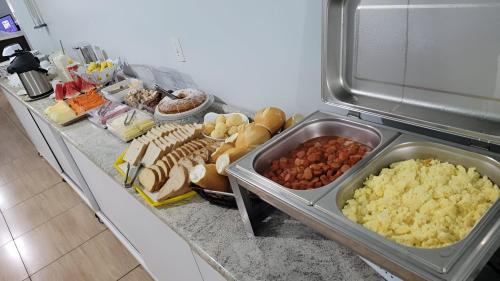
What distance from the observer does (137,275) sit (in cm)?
167

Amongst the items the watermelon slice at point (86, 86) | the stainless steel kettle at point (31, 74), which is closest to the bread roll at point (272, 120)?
the watermelon slice at point (86, 86)

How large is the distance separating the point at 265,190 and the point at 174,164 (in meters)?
0.50

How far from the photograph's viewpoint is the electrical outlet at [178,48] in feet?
4.59

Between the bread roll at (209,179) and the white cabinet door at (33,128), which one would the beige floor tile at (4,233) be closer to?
the white cabinet door at (33,128)

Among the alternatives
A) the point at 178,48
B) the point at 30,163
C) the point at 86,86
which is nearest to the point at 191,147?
the point at 178,48

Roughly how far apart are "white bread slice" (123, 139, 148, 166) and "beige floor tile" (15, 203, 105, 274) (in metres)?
1.06

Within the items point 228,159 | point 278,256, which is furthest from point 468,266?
point 228,159

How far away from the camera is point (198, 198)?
3.10 feet

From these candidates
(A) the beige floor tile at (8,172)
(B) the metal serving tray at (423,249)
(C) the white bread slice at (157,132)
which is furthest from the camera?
(A) the beige floor tile at (8,172)

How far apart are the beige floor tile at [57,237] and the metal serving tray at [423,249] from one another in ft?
5.95

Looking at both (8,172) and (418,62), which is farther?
(8,172)

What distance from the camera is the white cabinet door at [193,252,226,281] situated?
2.59 ft

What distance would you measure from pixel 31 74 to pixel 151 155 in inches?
53.6

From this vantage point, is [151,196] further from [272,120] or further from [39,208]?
[39,208]
